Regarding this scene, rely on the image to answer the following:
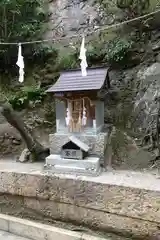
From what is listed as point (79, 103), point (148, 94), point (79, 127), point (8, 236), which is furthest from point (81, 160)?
point (148, 94)

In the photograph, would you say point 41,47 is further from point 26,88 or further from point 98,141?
point 98,141

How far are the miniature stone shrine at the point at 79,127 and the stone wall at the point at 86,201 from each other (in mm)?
180

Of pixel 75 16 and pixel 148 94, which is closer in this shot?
pixel 148 94

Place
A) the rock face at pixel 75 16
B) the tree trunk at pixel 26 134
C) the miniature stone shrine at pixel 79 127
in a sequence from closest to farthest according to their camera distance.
Answer: the miniature stone shrine at pixel 79 127
the tree trunk at pixel 26 134
the rock face at pixel 75 16

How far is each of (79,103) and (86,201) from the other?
113 centimetres

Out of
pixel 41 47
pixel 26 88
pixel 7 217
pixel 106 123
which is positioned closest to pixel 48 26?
pixel 41 47

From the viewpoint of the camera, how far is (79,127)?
2.86 meters

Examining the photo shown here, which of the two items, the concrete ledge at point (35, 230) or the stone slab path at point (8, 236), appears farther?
the stone slab path at point (8, 236)

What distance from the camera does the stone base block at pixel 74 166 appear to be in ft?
8.71

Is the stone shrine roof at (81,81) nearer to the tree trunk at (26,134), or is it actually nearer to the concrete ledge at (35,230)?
the tree trunk at (26,134)

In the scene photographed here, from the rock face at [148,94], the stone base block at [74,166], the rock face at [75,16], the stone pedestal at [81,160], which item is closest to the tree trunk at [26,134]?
the stone pedestal at [81,160]

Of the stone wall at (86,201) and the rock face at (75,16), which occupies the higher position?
the rock face at (75,16)

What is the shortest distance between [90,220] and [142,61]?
2746mm

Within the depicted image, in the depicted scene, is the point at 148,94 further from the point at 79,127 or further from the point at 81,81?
the point at 79,127
